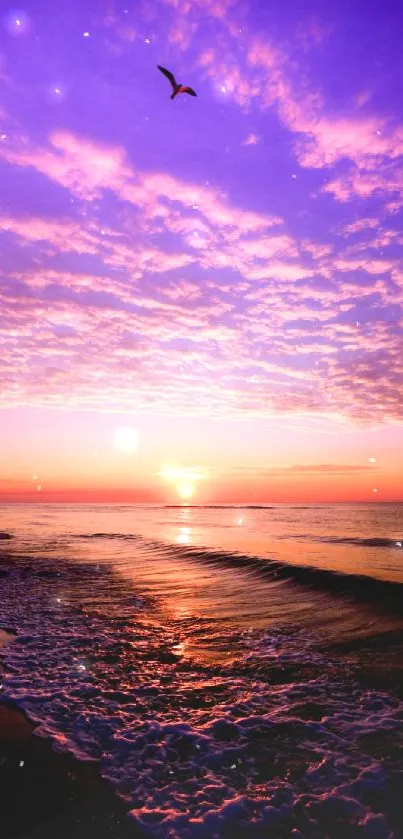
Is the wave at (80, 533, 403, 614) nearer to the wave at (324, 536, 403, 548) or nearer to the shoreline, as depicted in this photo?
the shoreline

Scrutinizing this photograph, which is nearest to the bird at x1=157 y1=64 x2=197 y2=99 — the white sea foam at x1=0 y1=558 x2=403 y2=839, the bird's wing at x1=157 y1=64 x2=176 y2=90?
the bird's wing at x1=157 y1=64 x2=176 y2=90

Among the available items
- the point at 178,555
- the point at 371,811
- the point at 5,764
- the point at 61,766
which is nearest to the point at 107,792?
the point at 61,766

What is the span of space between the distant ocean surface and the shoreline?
175 millimetres

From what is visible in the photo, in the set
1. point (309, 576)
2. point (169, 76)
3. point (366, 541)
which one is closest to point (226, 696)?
point (309, 576)

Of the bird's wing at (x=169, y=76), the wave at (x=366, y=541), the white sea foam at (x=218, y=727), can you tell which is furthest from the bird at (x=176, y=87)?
the wave at (x=366, y=541)

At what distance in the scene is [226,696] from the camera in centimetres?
651

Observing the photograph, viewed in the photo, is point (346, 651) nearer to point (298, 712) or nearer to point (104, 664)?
point (298, 712)

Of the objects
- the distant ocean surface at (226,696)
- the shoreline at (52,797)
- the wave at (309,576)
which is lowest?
the wave at (309,576)

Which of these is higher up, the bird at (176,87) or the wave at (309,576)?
the bird at (176,87)

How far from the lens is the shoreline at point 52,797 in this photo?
3.70 metres

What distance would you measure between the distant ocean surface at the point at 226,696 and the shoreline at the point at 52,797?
175mm

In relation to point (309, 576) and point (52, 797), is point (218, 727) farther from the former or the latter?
point (309, 576)

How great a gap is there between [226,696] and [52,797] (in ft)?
9.97

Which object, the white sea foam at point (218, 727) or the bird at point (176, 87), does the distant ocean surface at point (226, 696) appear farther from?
the bird at point (176, 87)
